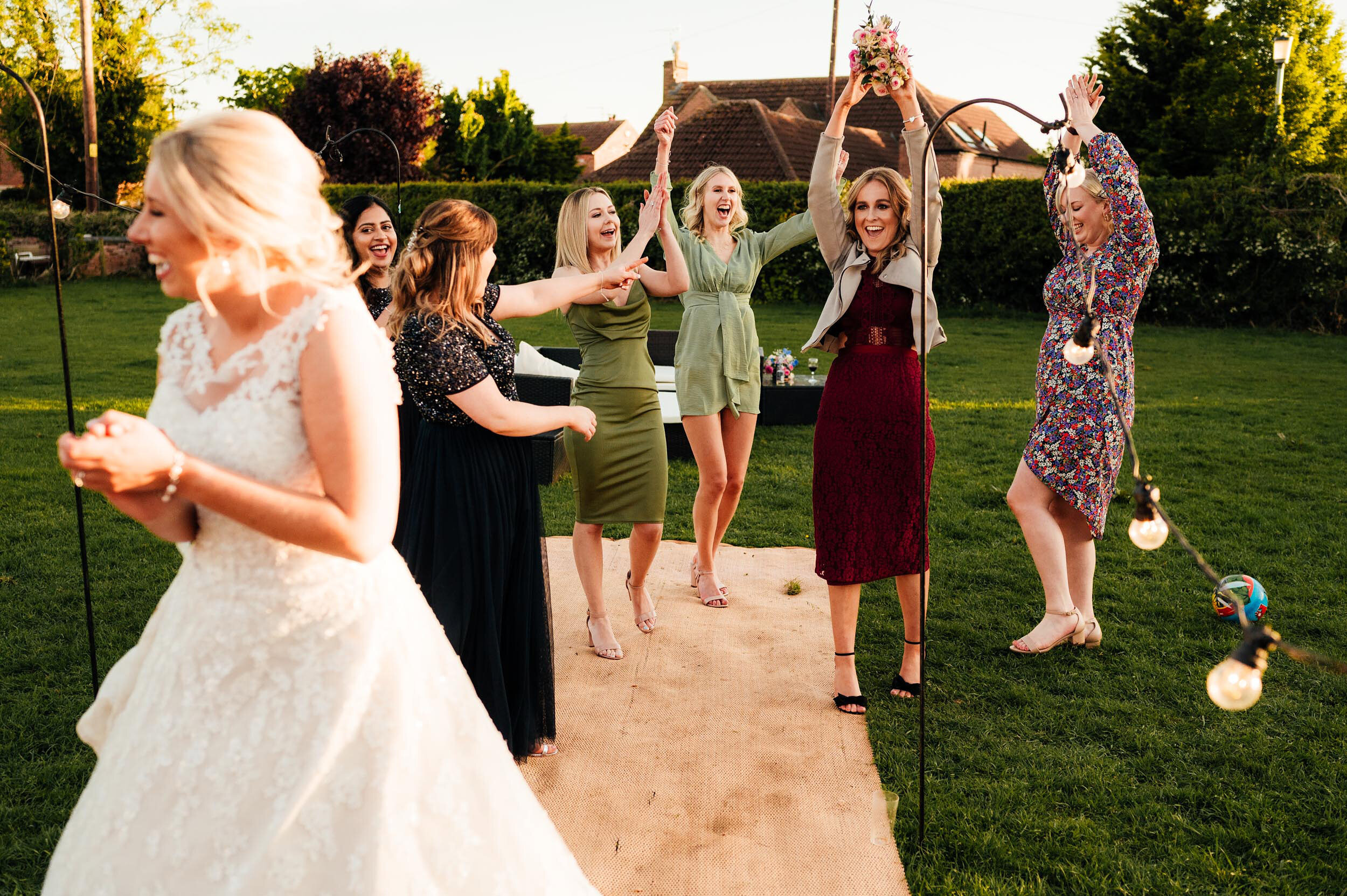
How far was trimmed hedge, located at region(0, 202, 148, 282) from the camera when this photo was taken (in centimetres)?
2134

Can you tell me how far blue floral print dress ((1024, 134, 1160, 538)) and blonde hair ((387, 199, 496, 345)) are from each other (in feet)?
8.11

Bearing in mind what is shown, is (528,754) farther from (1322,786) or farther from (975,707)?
(1322,786)

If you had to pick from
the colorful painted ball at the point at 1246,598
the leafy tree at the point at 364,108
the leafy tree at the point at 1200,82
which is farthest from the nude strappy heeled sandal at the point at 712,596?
the leafy tree at the point at 364,108

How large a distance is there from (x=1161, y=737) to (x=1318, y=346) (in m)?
13.4

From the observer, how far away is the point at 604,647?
4633 millimetres

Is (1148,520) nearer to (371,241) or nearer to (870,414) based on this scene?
(870,414)

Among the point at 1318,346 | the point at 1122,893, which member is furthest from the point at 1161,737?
the point at 1318,346

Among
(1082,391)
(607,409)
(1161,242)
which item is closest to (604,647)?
(607,409)

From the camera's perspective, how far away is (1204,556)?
5824 millimetres

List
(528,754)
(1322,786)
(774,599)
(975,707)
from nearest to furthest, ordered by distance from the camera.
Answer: (1322,786) → (528,754) → (975,707) → (774,599)

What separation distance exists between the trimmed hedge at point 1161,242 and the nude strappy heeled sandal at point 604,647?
509 inches

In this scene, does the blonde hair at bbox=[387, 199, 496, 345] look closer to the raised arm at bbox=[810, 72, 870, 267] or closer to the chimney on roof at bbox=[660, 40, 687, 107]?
the raised arm at bbox=[810, 72, 870, 267]

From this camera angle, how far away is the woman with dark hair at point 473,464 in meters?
3.35

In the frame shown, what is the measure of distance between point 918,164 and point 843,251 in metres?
0.56
